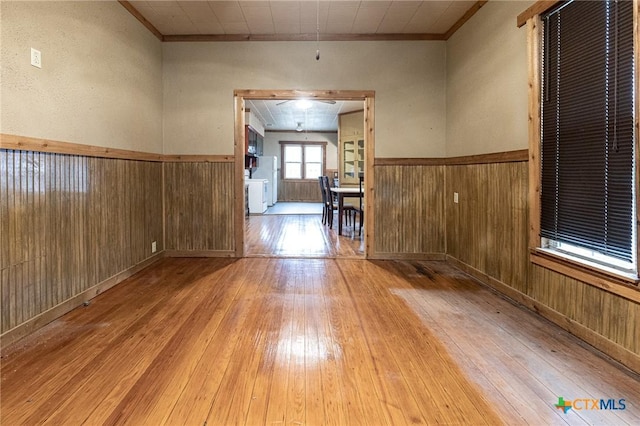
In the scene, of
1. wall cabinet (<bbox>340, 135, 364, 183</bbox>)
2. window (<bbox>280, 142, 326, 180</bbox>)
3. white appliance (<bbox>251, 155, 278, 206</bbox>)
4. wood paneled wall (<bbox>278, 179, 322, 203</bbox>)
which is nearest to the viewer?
wall cabinet (<bbox>340, 135, 364, 183</bbox>)

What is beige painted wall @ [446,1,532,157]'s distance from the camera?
2.79 m

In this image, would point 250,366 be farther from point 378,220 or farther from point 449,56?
point 449,56

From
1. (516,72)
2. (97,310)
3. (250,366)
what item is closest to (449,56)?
(516,72)

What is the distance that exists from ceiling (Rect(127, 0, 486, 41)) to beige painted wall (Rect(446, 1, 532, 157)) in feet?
0.96

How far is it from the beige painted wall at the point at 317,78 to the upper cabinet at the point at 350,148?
13.7ft

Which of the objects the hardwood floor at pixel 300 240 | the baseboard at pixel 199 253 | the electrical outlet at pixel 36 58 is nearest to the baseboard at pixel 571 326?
the hardwood floor at pixel 300 240

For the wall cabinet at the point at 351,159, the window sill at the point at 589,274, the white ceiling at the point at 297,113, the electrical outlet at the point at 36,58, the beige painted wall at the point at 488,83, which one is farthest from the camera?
the wall cabinet at the point at 351,159

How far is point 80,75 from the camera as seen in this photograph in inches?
107

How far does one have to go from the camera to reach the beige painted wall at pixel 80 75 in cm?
212

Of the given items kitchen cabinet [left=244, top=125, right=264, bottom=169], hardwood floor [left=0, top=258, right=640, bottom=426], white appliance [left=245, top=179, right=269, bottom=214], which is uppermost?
kitchen cabinet [left=244, top=125, right=264, bottom=169]

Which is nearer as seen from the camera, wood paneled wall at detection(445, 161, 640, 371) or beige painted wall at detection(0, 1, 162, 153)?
wood paneled wall at detection(445, 161, 640, 371)

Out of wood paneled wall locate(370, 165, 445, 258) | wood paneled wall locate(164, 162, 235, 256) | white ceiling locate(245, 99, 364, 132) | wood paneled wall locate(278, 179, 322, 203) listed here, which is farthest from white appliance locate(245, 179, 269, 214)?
wood paneled wall locate(370, 165, 445, 258)

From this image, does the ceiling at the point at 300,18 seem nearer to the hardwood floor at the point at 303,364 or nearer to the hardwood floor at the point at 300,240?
the hardwood floor at the point at 300,240

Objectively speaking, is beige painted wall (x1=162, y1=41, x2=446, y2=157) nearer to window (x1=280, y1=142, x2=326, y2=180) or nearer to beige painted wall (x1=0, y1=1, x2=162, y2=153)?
beige painted wall (x1=0, y1=1, x2=162, y2=153)
